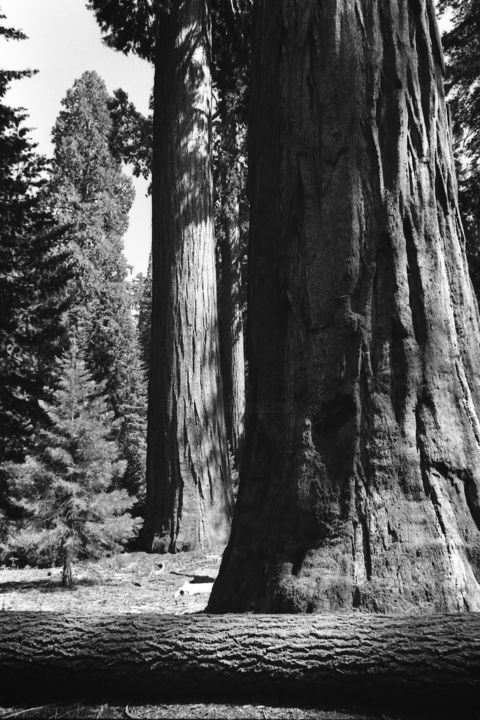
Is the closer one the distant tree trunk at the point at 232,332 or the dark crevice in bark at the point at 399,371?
the dark crevice in bark at the point at 399,371

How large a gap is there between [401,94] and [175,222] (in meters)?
5.37

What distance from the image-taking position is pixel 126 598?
16.7ft

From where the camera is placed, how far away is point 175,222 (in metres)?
8.15

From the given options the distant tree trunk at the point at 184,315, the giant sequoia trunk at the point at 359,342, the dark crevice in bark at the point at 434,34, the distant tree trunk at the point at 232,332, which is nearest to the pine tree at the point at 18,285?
the distant tree trunk at the point at 184,315

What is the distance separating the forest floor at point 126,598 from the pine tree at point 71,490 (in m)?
0.39

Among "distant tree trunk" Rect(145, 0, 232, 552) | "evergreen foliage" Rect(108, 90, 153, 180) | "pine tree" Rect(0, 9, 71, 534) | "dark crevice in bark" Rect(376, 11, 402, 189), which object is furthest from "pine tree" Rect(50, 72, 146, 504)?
"dark crevice in bark" Rect(376, 11, 402, 189)

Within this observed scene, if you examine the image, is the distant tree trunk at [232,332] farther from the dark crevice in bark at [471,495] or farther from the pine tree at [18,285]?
the dark crevice in bark at [471,495]

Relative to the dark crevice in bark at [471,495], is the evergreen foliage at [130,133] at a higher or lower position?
higher

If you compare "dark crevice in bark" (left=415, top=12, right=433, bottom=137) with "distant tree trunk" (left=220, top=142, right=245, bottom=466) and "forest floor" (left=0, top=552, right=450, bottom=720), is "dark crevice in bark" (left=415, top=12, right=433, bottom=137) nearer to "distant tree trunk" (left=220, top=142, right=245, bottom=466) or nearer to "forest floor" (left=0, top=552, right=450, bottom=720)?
"forest floor" (left=0, top=552, right=450, bottom=720)

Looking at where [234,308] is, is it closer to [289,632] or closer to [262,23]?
[262,23]

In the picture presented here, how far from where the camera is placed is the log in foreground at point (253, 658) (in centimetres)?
205

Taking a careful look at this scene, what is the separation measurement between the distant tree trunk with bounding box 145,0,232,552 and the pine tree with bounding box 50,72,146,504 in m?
5.10

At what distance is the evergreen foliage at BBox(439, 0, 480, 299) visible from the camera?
10219mm

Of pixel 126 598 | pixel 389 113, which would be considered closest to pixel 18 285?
pixel 126 598
